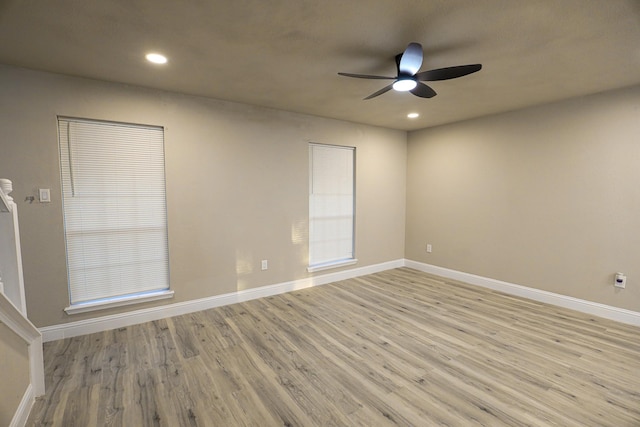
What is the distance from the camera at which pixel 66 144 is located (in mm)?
2861

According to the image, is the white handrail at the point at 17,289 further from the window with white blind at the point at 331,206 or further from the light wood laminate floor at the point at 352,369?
the window with white blind at the point at 331,206

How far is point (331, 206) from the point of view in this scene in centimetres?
469

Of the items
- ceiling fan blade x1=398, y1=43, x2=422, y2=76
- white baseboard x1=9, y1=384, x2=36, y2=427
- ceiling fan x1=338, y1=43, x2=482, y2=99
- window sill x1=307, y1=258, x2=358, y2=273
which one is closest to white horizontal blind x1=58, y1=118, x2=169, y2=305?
white baseboard x1=9, y1=384, x2=36, y2=427

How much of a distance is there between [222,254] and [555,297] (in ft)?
13.9

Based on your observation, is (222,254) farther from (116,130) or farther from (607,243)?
(607,243)

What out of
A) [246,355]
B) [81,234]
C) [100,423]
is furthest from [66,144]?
[246,355]

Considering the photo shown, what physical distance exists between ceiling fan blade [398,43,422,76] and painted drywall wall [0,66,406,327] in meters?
2.18

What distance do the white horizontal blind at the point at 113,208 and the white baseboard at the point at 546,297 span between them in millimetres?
4200

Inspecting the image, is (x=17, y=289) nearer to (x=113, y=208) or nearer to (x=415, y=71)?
(x=113, y=208)

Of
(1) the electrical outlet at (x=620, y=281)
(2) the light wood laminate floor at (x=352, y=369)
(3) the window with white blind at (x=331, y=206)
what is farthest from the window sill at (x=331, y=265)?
(1) the electrical outlet at (x=620, y=281)

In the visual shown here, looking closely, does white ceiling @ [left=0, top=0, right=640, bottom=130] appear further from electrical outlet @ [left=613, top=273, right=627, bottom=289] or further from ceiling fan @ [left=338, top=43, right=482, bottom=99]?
electrical outlet @ [left=613, top=273, right=627, bottom=289]

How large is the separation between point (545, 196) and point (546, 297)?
1.30m

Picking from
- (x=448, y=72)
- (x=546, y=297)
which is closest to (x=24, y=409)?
(x=448, y=72)

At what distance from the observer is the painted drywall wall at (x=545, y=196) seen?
3.21 metres
